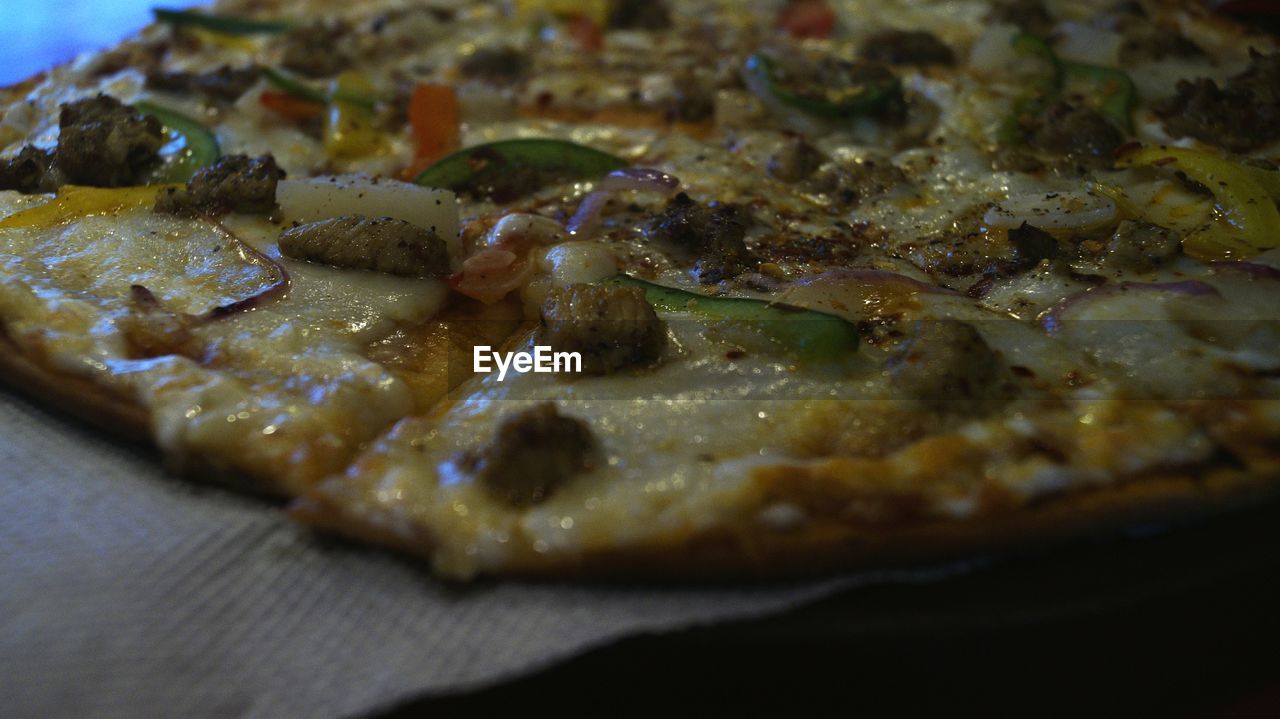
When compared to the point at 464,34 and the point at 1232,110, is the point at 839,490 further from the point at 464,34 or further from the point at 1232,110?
the point at 464,34

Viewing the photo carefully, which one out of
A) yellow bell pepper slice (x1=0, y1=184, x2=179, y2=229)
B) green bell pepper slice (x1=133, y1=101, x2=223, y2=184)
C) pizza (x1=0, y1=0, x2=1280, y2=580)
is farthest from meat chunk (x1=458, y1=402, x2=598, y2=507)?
green bell pepper slice (x1=133, y1=101, x2=223, y2=184)

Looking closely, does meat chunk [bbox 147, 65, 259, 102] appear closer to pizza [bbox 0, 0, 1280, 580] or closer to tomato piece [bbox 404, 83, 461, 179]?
pizza [bbox 0, 0, 1280, 580]

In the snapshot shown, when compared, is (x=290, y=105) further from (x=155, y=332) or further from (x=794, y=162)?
(x=794, y=162)

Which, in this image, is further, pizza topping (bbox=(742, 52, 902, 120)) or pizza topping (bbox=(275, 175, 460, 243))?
pizza topping (bbox=(742, 52, 902, 120))

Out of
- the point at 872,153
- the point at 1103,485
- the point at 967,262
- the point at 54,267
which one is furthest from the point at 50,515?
the point at 872,153

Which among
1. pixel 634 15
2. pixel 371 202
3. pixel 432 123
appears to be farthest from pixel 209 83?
pixel 634 15

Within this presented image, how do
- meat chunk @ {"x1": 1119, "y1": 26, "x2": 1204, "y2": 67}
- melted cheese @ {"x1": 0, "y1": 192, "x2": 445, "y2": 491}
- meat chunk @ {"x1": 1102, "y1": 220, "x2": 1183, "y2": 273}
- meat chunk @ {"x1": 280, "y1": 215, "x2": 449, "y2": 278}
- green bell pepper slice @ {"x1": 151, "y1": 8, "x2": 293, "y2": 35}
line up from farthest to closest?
1. green bell pepper slice @ {"x1": 151, "y1": 8, "x2": 293, "y2": 35}
2. meat chunk @ {"x1": 1119, "y1": 26, "x2": 1204, "y2": 67}
3. meat chunk @ {"x1": 280, "y1": 215, "x2": 449, "y2": 278}
4. meat chunk @ {"x1": 1102, "y1": 220, "x2": 1183, "y2": 273}
5. melted cheese @ {"x1": 0, "y1": 192, "x2": 445, "y2": 491}

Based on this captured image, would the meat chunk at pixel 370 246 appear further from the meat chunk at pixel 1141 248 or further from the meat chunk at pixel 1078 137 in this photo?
the meat chunk at pixel 1078 137

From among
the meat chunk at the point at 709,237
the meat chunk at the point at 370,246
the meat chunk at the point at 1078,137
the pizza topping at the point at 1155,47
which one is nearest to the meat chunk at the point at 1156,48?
the pizza topping at the point at 1155,47
